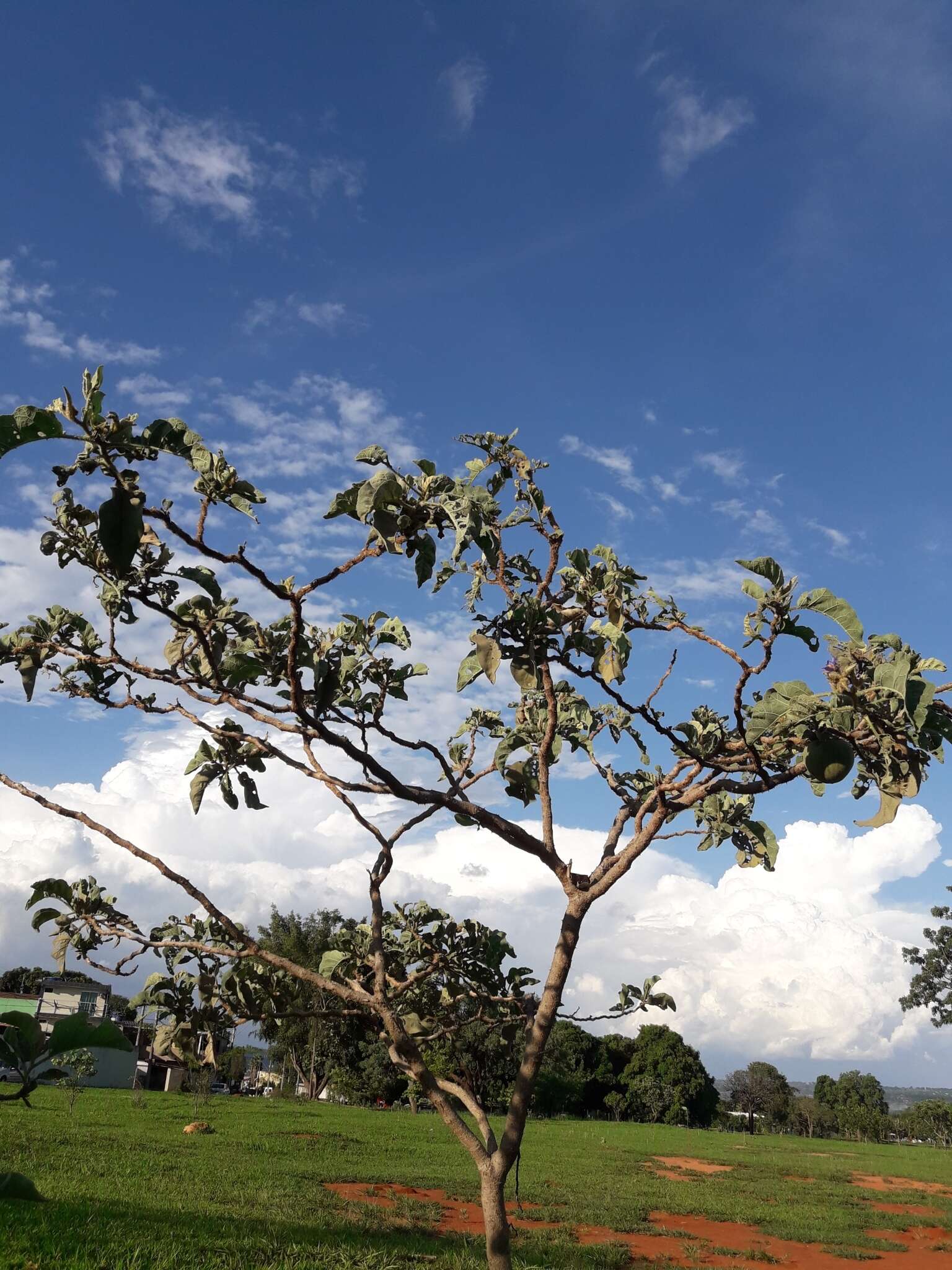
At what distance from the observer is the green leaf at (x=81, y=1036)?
43.7 inches

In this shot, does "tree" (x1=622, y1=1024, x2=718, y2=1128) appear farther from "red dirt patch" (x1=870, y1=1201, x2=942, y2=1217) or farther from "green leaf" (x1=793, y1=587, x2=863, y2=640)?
"green leaf" (x1=793, y1=587, x2=863, y2=640)

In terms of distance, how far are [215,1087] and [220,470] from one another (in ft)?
149

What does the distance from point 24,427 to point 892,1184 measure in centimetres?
2781

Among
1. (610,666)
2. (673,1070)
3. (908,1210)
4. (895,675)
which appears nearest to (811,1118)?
(673,1070)

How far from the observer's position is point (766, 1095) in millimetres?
57781

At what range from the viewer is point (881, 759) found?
2.41m

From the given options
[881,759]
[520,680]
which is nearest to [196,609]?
[520,680]

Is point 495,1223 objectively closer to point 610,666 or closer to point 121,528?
point 610,666

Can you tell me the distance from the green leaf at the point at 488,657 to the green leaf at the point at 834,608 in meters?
0.80

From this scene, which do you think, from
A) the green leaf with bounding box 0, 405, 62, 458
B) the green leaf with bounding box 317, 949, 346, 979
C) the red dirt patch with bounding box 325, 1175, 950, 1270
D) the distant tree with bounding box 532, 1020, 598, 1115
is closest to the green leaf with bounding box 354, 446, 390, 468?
the green leaf with bounding box 0, 405, 62, 458

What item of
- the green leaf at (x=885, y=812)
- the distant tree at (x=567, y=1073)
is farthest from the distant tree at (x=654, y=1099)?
the green leaf at (x=885, y=812)

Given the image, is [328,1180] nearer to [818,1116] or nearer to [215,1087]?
[215,1087]

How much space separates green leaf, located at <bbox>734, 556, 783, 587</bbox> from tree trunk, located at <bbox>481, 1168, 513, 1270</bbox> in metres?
1.81

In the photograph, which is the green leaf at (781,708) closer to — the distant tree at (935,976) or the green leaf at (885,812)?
the green leaf at (885,812)
